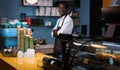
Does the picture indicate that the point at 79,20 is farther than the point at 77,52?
Yes

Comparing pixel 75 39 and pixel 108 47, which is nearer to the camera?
pixel 108 47

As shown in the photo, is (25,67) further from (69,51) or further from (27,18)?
(27,18)

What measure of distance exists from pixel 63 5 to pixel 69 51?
10.1 feet

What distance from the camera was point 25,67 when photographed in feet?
8.88

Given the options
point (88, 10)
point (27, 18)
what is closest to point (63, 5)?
point (27, 18)

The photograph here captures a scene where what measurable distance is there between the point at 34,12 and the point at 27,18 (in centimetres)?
34

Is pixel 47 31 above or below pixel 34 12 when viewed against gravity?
below

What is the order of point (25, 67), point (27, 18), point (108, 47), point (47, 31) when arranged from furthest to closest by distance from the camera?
point (47, 31), point (27, 18), point (25, 67), point (108, 47)

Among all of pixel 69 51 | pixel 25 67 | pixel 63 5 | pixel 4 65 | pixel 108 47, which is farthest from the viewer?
pixel 63 5

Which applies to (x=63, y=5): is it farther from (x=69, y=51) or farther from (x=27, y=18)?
(x=69, y=51)

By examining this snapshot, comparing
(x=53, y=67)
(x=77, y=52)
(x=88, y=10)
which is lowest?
(x=53, y=67)

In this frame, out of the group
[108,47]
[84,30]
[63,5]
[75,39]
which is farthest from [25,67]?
[84,30]

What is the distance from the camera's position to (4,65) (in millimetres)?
3246

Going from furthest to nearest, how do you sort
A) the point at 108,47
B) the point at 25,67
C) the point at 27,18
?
1. the point at 27,18
2. the point at 25,67
3. the point at 108,47
